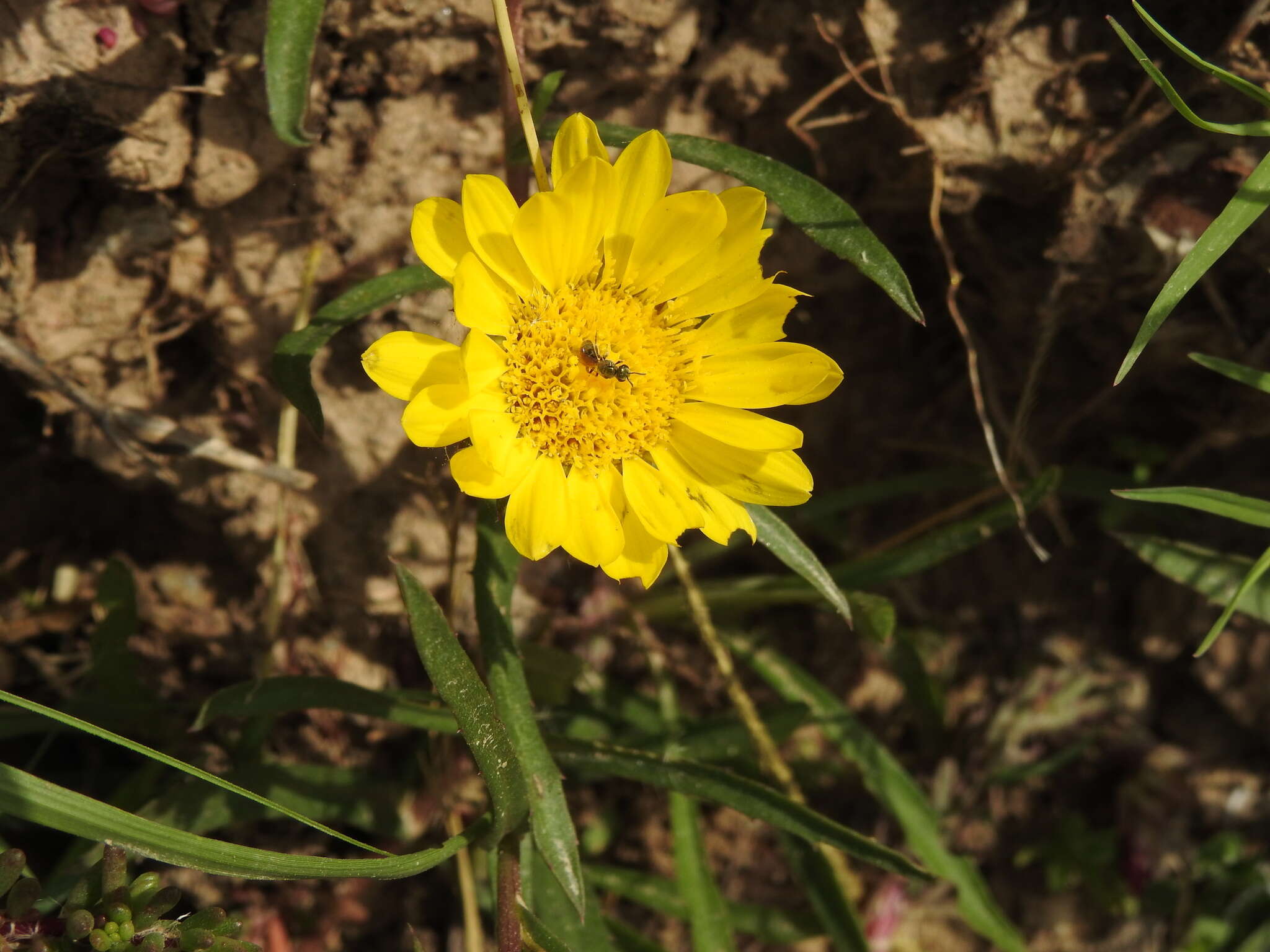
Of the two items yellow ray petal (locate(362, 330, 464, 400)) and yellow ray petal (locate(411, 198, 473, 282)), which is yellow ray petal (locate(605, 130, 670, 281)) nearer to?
yellow ray petal (locate(411, 198, 473, 282))

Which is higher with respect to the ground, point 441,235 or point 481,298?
point 441,235

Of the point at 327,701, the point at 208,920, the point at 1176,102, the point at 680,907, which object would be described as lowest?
the point at 680,907

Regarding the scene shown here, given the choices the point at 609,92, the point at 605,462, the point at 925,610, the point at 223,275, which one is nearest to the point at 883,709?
the point at 925,610

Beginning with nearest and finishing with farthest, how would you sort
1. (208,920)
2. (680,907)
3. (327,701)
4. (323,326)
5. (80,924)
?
1. (80,924)
2. (208,920)
3. (323,326)
4. (327,701)
5. (680,907)

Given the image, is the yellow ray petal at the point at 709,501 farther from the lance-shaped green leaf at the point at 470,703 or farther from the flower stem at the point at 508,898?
the flower stem at the point at 508,898

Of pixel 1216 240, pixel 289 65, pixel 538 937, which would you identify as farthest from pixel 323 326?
pixel 1216 240

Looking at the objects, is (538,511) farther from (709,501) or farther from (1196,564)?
(1196,564)

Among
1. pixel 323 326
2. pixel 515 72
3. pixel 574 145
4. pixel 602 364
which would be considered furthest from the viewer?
pixel 602 364
